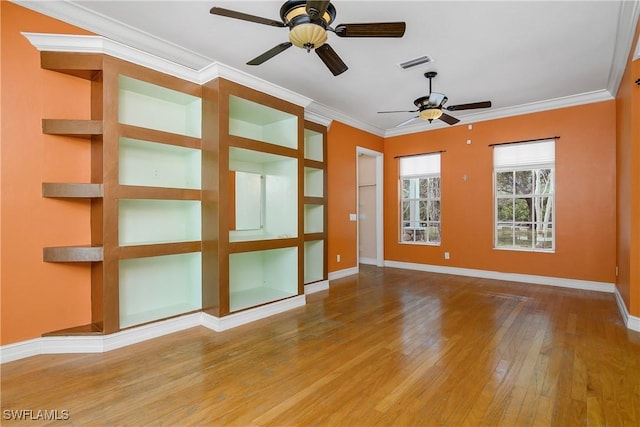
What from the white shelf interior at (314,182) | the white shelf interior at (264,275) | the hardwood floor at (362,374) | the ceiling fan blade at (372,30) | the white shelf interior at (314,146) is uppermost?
the ceiling fan blade at (372,30)

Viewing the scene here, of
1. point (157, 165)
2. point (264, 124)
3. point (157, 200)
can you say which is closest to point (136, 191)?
point (157, 200)

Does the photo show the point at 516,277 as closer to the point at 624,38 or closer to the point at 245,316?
the point at 624,38

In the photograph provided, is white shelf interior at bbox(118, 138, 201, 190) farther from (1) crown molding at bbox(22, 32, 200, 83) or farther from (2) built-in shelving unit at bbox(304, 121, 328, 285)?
(2) built-in shelving unit at bbox(304, 121, 328, 285)

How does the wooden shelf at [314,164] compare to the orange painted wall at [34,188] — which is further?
the wooden shelf at [314,164]

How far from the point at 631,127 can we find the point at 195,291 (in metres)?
5.13

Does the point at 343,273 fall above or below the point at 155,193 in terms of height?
below

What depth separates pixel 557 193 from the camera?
507 cm

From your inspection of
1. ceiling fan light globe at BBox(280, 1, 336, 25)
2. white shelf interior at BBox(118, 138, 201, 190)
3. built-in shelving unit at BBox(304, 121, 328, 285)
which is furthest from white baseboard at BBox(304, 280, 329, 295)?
ceiling fan light globe at BBox(280, 1, 336, 25)

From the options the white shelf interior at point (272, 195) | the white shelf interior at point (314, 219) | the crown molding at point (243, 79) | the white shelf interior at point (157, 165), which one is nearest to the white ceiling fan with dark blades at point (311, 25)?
the crown molding at point (243, 79)

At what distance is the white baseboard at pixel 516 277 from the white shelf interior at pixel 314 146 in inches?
126

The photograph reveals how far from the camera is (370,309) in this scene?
3996mm

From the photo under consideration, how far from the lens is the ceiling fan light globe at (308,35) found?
2256 mm

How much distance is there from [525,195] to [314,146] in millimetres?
3781

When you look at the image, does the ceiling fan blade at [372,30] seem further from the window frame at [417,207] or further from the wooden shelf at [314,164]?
the window frame at [417,207]
